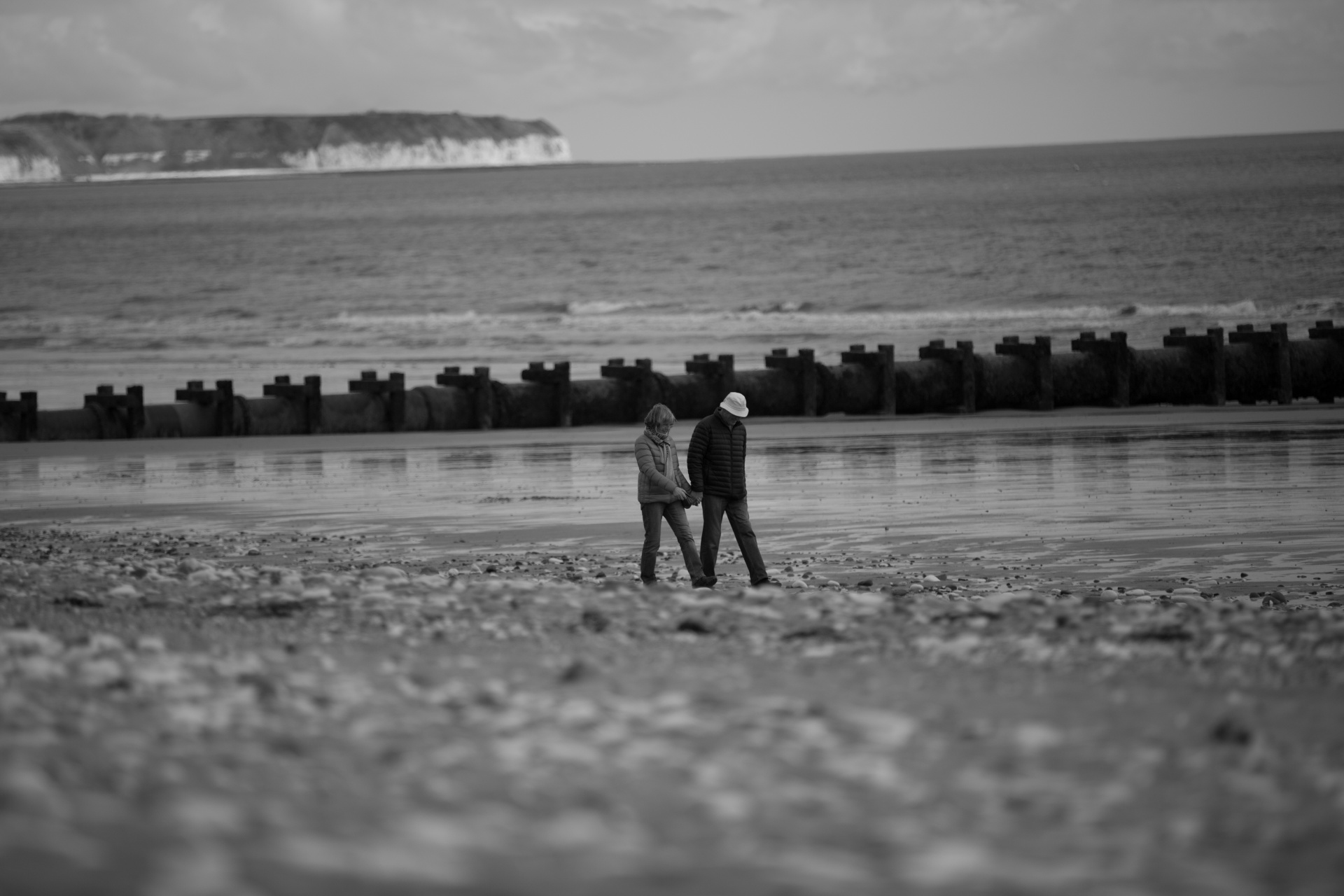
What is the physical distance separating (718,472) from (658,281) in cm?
5926

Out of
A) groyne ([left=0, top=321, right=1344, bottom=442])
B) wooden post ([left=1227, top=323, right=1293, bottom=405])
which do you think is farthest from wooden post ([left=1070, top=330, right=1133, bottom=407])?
wooden post ([left=1227, top=323, right=1293, bottom=405])

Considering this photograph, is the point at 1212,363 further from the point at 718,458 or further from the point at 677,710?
the point at 677,710

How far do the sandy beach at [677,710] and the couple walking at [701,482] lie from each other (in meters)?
0.46

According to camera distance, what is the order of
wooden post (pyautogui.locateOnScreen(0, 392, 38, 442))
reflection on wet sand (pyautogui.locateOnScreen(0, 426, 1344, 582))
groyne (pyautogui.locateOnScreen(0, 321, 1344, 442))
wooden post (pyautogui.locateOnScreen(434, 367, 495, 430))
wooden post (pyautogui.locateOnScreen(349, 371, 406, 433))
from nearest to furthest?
1. reflection on wet sand (pyautogui.locateOnScreen(0, 426, 1344, 582))
2. wooden post (pyautogui.locateOnScreen(0, 392, 38, 442))
3. groyne (pyautogui.locateOnScreen(0, 321, 1344, 442))
4. wooden post (pyautogui.locateOnScreen(349, 371, 406, 433))
5. wooden post (pyautogui.locateOnScreen(434, 367, 495, 430))

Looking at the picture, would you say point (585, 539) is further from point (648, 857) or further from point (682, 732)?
point (648, 857)

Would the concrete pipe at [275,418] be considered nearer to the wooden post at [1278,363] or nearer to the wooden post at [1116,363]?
the wooden post at [1116,363]

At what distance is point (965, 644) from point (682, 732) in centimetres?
231

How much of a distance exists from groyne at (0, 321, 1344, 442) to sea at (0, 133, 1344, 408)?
7237 millimetres

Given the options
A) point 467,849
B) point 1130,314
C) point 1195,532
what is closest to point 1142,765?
point 467,849

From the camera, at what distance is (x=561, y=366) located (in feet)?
75.7

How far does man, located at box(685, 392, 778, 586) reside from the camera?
38.4 ft

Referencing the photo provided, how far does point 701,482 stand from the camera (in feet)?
38.7

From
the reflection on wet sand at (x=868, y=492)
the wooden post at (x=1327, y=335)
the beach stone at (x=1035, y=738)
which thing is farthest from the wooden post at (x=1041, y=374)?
the beach stone at (x=1035, y=738)

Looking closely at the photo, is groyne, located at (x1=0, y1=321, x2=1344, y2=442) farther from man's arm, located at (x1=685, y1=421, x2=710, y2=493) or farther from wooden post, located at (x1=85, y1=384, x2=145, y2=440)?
man's arm, located at (x1=685, y1=421, x2=710, y2=493)
